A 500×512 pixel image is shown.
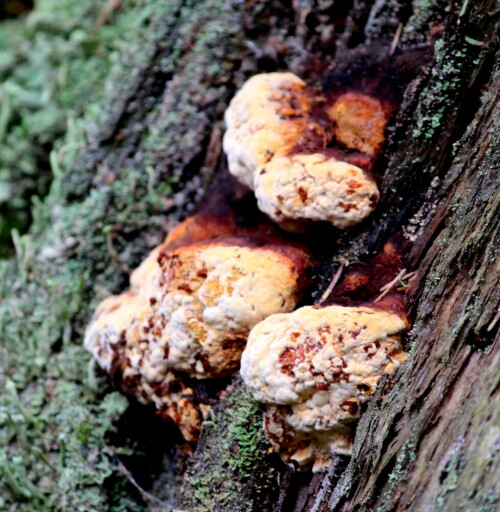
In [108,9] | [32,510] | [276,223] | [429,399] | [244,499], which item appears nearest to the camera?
[429,399]

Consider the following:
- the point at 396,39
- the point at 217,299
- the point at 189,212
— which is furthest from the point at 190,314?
the point at 396,39

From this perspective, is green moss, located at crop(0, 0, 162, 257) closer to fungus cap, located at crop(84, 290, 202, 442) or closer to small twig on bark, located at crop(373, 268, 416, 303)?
Answer: fungus cap, located at crop(84, 290, 202, 442)

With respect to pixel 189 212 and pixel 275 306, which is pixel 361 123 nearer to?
pixel 275 306

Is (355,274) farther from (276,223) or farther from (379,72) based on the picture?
(379,72)

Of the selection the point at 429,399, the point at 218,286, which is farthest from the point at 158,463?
the point at 429,399

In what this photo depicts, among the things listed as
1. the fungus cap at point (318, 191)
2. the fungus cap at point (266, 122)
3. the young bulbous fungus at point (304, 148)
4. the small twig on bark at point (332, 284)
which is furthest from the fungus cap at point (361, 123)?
the small twig on bark at point (332, 284)

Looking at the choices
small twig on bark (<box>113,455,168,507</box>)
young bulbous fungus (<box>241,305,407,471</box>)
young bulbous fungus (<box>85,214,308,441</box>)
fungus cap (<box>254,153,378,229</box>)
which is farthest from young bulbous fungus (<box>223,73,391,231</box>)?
small twig on bark (<box>113,455,168,507</box>)
